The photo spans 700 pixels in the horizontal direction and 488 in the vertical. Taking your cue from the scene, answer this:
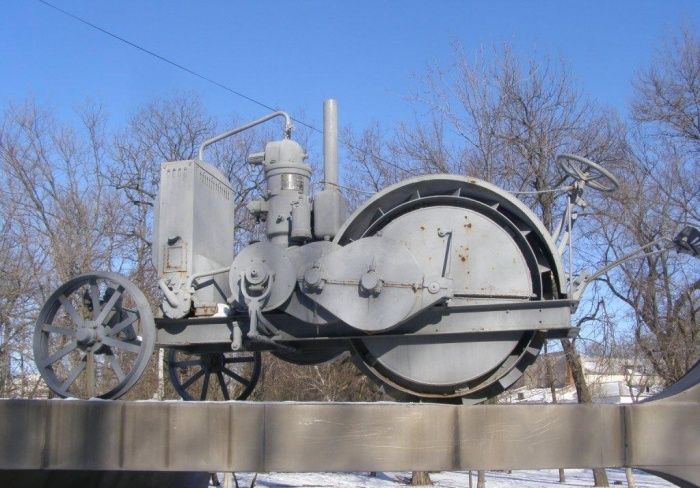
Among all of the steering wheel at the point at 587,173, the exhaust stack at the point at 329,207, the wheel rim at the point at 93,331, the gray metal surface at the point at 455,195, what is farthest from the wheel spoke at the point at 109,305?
the steering wheel at the point at 587,173

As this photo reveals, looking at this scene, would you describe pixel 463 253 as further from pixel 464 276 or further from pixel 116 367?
pixel 116 367

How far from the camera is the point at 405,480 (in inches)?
861

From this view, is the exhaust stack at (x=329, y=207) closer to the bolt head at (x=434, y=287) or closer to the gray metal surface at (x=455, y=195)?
the gray metal surface at (x=455, y=195)

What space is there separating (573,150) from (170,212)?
48.0 ft

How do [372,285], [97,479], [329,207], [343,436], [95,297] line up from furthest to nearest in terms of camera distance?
[97,479], [329,207], [95,297], [372,285], [343,436]

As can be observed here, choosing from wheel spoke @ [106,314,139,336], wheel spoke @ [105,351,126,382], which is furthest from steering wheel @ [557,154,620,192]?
wheel spoke @ [105,351,126,382]

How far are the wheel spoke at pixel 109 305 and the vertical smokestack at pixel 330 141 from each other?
2300mm

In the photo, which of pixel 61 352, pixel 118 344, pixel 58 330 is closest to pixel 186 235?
pixel 118 344

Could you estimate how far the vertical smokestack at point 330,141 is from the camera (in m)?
8.12

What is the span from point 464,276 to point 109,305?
3.12 meters

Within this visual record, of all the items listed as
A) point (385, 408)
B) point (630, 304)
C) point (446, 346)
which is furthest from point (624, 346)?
point (385, 408)

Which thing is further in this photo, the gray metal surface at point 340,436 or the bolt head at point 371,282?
the bolt head at point 371,282

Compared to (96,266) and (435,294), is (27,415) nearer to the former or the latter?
(435,294)

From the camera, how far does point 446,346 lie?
6.95 metres
